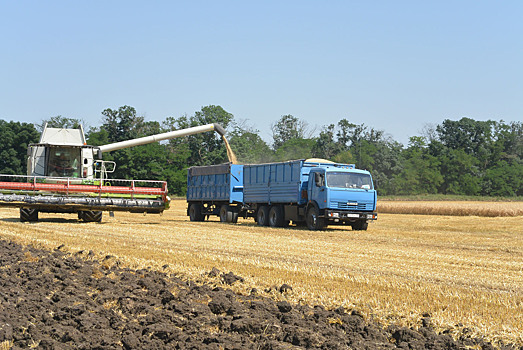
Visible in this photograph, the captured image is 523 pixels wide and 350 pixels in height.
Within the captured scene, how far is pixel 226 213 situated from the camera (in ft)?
96.9

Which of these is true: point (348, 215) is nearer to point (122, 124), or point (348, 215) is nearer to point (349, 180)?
point (349, 180)

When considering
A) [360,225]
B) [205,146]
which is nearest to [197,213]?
[360,225]

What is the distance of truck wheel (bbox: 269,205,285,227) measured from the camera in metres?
26.2

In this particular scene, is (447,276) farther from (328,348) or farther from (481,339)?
(328,348)

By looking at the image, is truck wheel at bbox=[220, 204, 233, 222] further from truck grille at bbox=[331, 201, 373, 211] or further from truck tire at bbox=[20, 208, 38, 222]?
truck tire at bbox=[20, 208, 38, 222]

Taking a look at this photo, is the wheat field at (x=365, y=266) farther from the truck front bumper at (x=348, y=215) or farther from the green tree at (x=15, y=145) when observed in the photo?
the green tree at (x=15, y=145)

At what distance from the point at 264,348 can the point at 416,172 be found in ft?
293

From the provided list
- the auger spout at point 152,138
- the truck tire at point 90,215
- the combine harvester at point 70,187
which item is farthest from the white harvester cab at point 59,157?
the auger spout at point 152,138

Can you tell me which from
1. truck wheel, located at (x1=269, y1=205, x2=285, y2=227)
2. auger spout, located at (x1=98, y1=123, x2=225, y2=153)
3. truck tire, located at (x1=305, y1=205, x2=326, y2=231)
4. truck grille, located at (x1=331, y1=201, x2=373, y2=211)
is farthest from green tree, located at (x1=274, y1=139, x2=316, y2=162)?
truck grille, located at (x1=331, y1=201, x2=373, y2=211)

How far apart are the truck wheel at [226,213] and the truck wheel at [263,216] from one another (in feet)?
6.00

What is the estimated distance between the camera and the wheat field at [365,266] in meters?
7.60

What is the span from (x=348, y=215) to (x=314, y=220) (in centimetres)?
131

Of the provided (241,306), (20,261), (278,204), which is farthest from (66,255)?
(278,204)

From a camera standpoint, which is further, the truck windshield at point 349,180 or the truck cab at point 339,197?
the truck windshield at point 349,180
